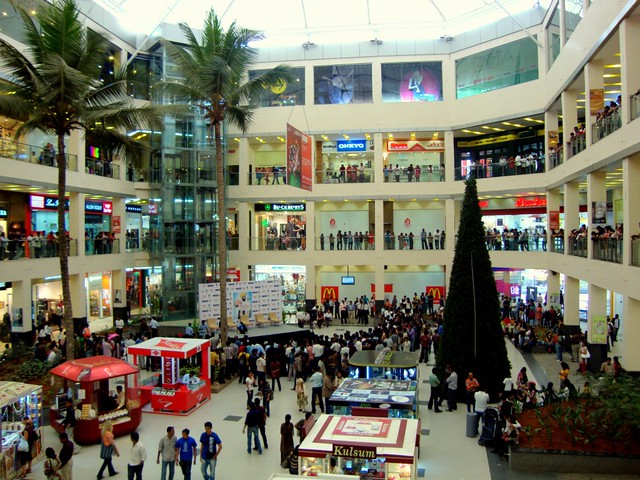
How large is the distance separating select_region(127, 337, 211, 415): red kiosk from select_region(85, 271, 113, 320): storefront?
15.2 metres

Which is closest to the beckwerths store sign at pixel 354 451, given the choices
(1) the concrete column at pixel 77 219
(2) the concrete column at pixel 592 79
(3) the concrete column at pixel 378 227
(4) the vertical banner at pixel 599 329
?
(4) the vertical banner at pixel 599 329

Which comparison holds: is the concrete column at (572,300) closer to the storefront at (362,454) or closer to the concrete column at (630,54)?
the concrete column at (630,54)

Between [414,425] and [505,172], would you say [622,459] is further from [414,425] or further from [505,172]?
[505,172]

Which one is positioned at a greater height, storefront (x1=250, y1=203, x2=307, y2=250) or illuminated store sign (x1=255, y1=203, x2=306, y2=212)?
illuminated store sign (x1=255, y1=203, x2=306, y2=212)

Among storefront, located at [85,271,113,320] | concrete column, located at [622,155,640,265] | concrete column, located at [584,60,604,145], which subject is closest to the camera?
concrete column, located at [622,155,640,265]

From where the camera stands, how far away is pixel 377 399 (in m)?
12.9

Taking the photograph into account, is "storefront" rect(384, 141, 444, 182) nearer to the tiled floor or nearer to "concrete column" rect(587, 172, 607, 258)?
"concrete column" rect(587, 172, 607, 258)

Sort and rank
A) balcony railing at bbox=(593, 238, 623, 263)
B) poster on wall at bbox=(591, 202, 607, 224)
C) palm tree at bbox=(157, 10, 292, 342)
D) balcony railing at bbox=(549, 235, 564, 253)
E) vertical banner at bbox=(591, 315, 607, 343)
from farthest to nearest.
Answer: balcony railing at bbox=(549, 235, 564, 253) < palm tree at bbox=(157, 10, 292, 342) < vertical banner at bbox=(591, 315, 607, 343) < poster on wall at bbox=(591, 202, 607, 224) < balcony railing at bbox=(593, 238, 623, 263)

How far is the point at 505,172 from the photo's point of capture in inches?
1190

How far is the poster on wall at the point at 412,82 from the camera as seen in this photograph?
109 ft

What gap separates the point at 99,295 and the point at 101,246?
4.11 meters

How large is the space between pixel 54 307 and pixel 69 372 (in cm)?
1633

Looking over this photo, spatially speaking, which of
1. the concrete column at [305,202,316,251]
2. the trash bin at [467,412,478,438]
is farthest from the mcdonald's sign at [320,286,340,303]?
the trash bin at [467,412,478,438]

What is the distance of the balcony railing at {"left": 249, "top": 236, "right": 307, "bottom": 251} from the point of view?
112 ft
